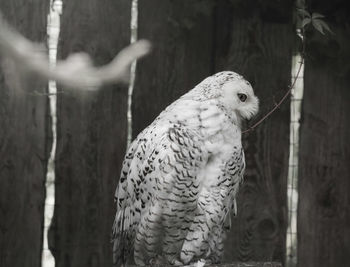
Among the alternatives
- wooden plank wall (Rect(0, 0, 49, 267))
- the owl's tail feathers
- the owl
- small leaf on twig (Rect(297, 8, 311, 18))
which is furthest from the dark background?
the owl

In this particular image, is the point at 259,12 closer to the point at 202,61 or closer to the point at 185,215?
the point at 202,61

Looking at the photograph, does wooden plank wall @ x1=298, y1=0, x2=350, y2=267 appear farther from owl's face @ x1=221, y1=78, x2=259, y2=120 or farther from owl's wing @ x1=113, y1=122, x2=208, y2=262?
owl's wing @ x1=113, y1=122, x2=208, y2=262

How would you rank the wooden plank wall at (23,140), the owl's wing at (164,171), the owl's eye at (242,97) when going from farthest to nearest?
the wooden plank wall at (23,140) < the owl's eye at (242,97) < the owl's wing at (164,171)

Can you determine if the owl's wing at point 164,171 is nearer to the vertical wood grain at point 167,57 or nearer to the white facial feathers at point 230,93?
the white facial feathers at point 230,93

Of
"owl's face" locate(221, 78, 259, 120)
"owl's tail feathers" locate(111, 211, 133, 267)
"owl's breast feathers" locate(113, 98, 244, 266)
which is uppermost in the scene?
"owl's face" locate(221, 78, 259, 120)

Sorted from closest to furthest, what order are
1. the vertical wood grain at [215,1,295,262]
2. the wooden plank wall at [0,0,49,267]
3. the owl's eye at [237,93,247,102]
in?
the owl's eye at [237,93,247,102], the wooden plank wall at [0,0,49,267], the vertical wood grain at [215,1,295,262]

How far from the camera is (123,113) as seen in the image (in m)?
2.55

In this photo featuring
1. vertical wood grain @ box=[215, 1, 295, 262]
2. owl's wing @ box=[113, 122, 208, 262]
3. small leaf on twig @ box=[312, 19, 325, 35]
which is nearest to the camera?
owl's wing @ box=[113, 122, 208, 262]

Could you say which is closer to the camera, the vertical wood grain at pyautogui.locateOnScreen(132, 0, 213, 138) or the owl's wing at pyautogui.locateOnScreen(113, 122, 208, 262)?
the owl's wing at pyautogui.locateOnScreen(113, 122, 208, 262)

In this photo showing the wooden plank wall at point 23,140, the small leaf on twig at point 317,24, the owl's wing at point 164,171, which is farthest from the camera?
the wooden plank wall at point 23,140

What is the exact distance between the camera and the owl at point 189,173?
193 centimetres

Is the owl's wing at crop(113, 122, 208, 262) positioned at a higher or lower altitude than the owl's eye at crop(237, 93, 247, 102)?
lower

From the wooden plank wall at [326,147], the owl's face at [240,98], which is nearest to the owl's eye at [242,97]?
the owl's face at [240,98]

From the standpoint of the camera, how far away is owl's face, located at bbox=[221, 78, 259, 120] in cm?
200
